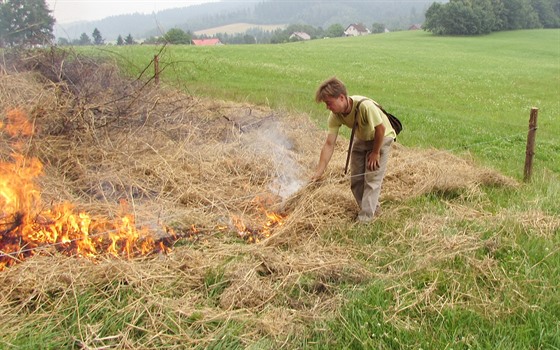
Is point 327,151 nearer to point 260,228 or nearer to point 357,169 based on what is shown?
point 357,169

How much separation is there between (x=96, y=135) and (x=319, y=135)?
11.2ft

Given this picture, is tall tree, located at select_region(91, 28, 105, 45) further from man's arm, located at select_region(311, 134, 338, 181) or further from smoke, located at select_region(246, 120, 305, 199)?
man's arm, located at select_region(311, 134, 338, 181)

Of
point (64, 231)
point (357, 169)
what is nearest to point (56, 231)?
point (64, 231)

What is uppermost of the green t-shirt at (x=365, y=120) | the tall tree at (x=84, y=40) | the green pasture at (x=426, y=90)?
the tall tree at (x=84, y=40)

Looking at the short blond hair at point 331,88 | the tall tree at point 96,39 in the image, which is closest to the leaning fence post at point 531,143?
the short blond hair at point 331,88

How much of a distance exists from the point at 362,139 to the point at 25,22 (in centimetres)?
595

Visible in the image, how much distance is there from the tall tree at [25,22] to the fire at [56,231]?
3.58m

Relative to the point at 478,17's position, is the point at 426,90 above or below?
below

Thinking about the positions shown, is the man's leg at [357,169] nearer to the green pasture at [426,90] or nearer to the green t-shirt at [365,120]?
the green t-shirt at [365,120]

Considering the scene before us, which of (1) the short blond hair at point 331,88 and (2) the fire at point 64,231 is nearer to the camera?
(2) the fire at point 64,231

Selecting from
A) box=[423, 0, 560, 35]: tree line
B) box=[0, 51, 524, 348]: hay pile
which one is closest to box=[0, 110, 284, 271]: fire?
box=[0, 51, 524, 348]: hay pile

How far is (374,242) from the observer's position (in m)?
3.76

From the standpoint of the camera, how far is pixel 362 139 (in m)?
4.12

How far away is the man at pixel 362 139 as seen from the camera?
3.73 meters
